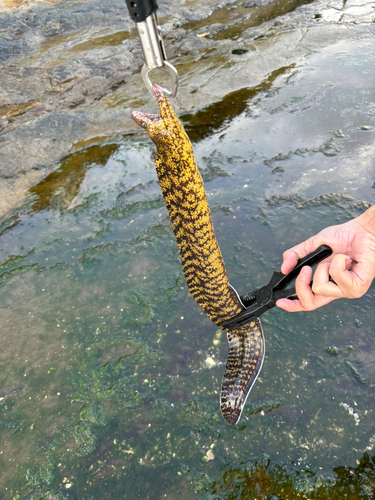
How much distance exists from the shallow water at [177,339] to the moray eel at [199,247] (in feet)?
0.43

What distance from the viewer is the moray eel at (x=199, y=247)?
1805mm

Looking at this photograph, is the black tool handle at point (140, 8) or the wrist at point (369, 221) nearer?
the black tool handle at point (140, 8)

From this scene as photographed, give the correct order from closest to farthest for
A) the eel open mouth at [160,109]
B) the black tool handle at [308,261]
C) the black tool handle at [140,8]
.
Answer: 1. the black tool handle at [140,8]
2. the eel open mouth at [160,109]
3. the black tool handle at [308,261]

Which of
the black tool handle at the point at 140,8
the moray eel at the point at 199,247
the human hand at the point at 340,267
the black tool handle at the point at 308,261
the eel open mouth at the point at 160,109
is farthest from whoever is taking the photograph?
the black tool handle at the point at 308,261

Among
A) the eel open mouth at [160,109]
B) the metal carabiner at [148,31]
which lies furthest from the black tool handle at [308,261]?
the metal carabiner at [148,31]

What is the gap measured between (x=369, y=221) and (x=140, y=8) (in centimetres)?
193

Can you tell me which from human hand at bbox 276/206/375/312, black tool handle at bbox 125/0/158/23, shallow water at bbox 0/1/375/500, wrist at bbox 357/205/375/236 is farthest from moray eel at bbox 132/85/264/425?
wrist at bbox 357/205/375/236

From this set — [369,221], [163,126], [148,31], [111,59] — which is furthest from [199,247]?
[111,59]

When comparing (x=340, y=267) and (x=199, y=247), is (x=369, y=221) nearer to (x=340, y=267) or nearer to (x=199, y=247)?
(x=340, y=267)

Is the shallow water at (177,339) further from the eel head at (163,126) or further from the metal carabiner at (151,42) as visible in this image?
the metal carabiner at (151,42)

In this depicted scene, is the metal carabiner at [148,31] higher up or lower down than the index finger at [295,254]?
higher up

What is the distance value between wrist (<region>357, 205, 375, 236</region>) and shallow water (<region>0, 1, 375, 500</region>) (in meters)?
1.00

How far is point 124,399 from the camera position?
2.84 m

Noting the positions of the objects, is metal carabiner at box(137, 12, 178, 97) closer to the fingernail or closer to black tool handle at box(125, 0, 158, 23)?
black tool handle at box(125, 0, 158, 23)
